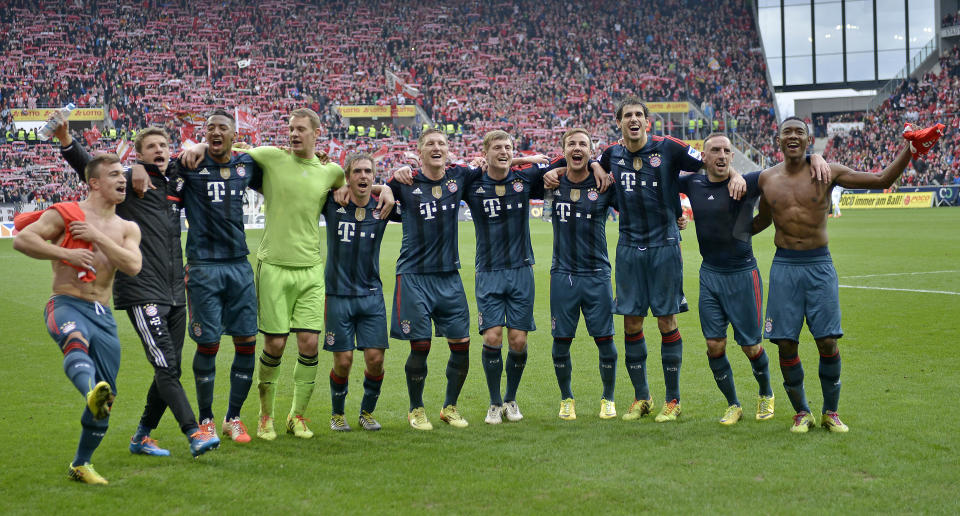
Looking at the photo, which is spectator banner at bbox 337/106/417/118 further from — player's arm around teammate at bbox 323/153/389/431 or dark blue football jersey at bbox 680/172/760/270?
dark blue football jersey at bbox 680/172/760/270

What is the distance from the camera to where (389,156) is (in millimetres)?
47500

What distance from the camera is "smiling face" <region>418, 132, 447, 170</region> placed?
6918 mm

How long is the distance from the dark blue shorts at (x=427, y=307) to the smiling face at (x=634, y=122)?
1.82m

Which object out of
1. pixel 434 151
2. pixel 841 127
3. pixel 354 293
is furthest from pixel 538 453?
pixel 841 127

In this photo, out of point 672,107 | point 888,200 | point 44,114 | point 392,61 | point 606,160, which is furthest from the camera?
point 392,61

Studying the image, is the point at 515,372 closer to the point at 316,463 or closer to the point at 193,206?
the point at 316,463

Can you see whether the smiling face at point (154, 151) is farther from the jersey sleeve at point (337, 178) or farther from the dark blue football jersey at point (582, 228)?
the dark blue football jersey at point (582, 228)

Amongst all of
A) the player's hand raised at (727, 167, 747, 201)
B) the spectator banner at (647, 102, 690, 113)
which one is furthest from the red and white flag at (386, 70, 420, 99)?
the player's hand raised at (727, 167, 747, 201)

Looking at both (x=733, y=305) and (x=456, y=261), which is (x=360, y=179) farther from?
(x=733, y=305)

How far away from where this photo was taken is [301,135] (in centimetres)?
659

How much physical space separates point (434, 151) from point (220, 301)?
1.97m

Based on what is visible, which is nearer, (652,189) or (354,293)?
(354,293)

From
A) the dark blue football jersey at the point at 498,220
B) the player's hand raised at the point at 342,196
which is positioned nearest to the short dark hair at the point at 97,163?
the player's hand raised at the point at 342,196

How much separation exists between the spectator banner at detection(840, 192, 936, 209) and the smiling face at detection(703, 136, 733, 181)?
121 ft
